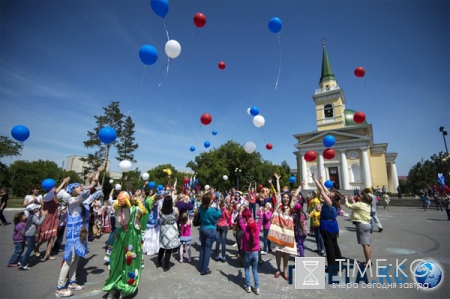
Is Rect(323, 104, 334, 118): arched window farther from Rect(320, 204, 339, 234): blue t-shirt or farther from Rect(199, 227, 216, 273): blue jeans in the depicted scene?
Rect(199, 227, 216, 273): blue jeans

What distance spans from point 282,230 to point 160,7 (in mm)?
7196

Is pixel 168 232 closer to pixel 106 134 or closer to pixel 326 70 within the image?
pixel 106 134

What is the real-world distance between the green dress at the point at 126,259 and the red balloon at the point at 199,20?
6.61 meters

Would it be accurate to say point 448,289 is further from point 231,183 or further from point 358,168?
point 231,183

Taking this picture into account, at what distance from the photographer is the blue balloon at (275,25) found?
7.23 m

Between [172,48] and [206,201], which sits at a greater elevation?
[172,48]

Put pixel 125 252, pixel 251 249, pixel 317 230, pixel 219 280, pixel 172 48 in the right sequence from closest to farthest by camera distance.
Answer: pixel 125 252 → pixel 251 249 → pixel 219 280 → pixel 317 230 → pixel 172 48

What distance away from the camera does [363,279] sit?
14.6ft

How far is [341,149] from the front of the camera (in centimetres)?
3472

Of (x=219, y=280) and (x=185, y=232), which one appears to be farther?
(x=185, y=232)

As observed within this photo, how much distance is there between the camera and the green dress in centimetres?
382

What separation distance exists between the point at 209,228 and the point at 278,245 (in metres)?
1.75

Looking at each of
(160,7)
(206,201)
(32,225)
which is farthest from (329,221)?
(32,225)

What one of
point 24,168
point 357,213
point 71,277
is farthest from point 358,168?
point 24,168
